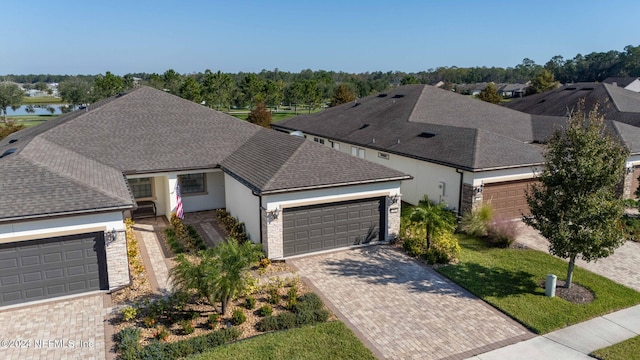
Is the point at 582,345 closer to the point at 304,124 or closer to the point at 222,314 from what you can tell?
the point at 222,314

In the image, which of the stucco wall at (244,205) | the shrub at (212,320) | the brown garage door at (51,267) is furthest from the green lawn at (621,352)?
the brown garage door at (51,267)

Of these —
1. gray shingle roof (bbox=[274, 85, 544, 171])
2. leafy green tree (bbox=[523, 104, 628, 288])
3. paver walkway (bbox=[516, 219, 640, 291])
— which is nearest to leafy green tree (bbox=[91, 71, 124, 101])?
gray shingle roof (bbox=[274, 85, 544, 171])

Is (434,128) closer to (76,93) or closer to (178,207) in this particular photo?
(178,207)

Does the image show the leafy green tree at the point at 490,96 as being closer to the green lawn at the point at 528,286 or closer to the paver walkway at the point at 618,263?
the paver walkway at the point at 618,263

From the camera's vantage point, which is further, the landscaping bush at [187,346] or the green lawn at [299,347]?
the green lawn at [299,347]

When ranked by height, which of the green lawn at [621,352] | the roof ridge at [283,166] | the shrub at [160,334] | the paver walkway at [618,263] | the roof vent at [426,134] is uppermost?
the roof vent at [426,134]

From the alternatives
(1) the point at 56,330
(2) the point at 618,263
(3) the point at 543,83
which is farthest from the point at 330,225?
(3) the point at 543,83
